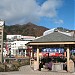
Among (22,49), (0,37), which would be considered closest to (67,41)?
(0,37)

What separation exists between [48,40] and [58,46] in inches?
69.7

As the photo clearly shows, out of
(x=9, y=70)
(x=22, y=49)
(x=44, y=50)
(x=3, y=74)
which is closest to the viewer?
(x=3, y=74)

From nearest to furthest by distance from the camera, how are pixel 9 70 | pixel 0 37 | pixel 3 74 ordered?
pixel 3 74
pixel 9 70
pixel 0 37

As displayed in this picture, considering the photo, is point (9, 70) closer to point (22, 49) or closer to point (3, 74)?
point (3, 74)

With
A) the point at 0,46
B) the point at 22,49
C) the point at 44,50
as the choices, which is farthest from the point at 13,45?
the point at 44,50

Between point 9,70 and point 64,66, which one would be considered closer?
point 9,70

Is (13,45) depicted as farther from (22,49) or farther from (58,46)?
(58,46)

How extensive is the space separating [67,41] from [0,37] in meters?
26.9

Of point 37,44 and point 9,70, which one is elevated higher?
point 37,44

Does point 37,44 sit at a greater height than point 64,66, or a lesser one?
greater

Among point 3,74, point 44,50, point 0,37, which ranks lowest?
point 3,74

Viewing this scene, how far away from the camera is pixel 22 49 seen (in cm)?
12200

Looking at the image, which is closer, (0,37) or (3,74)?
(3,74)

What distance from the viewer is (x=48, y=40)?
2269 centimetres
